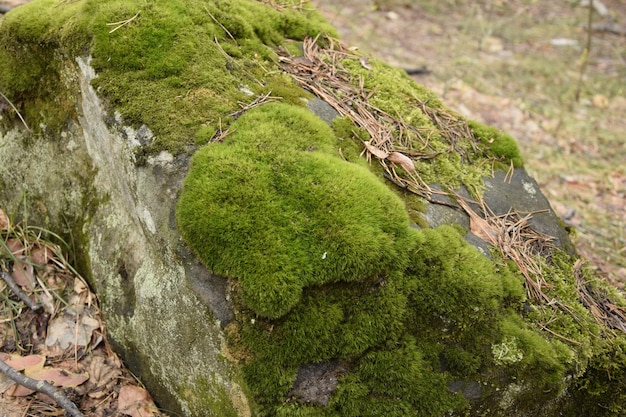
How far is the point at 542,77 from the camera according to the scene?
27.1 feet

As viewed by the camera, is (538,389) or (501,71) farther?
(501,71)

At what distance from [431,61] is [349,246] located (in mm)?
A: 6604

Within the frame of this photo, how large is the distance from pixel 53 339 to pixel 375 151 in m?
2.34

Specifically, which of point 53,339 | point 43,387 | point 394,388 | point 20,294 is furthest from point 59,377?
point 394,388

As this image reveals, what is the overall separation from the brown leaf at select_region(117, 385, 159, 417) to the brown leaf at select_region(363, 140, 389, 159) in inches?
78.4

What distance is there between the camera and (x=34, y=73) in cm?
334

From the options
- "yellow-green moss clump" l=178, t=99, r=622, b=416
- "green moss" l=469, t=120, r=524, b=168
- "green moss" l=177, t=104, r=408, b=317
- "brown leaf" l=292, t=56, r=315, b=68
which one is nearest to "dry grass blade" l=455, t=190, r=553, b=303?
"yellow-green moss clump" l=178, t=99, r=622, b=416

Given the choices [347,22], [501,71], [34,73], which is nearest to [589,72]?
[501,71]

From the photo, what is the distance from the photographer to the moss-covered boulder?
7.59ft

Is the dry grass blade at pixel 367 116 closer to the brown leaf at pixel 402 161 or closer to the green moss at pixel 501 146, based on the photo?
the brown leaf at pixel 402 161

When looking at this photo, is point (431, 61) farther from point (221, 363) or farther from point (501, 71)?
point (221, 363)

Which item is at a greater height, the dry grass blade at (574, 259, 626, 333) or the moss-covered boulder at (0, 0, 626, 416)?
the moss-covered boulder at (0, 0, 626, 416)

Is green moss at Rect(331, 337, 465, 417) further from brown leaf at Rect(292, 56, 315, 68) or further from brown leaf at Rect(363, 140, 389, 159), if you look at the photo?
brown leaf at Rect(292, 56, 315, 68)

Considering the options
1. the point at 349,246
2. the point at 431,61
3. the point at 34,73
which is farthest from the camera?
the point at 431,61
